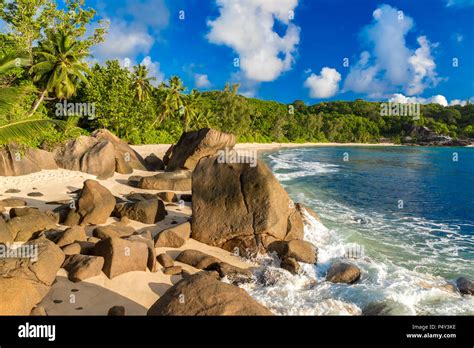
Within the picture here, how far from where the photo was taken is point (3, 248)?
8.88 meters

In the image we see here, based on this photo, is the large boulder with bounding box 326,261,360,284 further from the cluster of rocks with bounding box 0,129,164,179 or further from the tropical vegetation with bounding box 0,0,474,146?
the cluster of rocks with bounding box 0,129,164,179

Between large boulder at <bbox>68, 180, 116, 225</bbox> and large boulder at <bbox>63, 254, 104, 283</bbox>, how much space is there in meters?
3.36

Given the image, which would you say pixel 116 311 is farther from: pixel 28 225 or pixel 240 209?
pixel 240 209

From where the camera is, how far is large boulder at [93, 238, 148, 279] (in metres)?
8.79

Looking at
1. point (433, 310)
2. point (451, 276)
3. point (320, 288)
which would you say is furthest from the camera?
point (451, 276)

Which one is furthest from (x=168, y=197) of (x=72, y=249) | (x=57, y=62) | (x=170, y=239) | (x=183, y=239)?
(x=57, y=62)

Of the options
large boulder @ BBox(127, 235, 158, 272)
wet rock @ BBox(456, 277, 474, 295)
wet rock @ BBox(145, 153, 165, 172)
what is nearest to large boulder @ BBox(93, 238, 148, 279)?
large boulder @ BBox(127, 235, 158, 272)

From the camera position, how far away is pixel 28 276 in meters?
7.65

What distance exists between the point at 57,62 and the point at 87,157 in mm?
14528

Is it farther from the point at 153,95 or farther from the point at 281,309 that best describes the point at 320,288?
the point at 153,95

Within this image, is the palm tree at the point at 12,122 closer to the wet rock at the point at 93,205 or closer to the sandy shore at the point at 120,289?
the sandy shore at the point at 120,289
